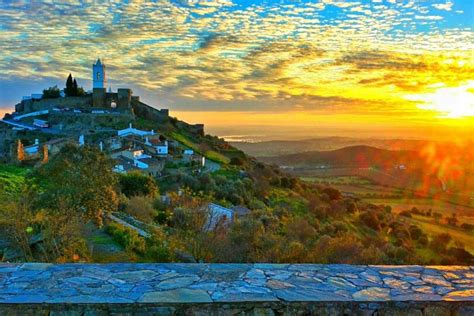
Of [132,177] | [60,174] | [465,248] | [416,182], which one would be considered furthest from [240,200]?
[416,182]

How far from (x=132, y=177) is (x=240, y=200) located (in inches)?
266

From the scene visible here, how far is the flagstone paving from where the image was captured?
3879 mm

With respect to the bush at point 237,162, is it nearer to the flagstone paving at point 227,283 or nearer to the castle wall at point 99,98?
the castle wall at point 99,98

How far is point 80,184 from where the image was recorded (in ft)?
31.2

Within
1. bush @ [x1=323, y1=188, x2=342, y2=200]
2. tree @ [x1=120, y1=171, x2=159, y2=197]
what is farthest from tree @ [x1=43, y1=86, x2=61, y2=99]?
tree @ [x1=120, y1=171, x2=159, y2=197]

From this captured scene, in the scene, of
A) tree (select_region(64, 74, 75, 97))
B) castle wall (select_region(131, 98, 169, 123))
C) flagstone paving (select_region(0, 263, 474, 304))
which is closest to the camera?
flagstone paving (select_region(0, 263, 474, 304))

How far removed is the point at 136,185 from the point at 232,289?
597 inches

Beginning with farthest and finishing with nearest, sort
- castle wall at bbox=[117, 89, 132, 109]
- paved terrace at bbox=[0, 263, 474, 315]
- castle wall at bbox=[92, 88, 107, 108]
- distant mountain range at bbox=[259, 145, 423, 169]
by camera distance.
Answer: castle wall at bbox=[117, 89, 132, 109] < castle wall at bbox=[92, 88, 107, 108] < distant mountain range at bbox=[259, 145, 423, 169] < paved terrace at bbox=[0, 263, 474, 315]

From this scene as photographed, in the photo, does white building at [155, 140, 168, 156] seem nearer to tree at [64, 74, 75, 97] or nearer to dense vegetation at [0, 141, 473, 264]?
dense vegetation at [0, 141, 473, 264]

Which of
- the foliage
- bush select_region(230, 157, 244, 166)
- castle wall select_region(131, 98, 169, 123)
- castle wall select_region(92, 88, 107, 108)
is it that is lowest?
bush select_region(230, 157, 244, 166)

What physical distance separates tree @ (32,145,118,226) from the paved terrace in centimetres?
434

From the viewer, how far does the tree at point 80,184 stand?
9079 mm

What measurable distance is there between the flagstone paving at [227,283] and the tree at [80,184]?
171 inches

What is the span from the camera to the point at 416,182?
4272 cm
